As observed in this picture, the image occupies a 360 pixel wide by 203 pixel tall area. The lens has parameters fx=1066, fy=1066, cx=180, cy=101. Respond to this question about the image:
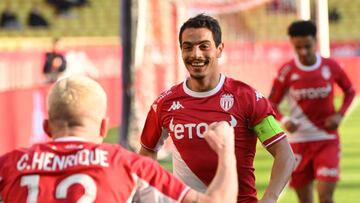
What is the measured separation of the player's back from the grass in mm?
8584

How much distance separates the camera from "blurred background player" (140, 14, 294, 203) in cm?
663

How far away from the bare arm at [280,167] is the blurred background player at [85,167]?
1.89 m

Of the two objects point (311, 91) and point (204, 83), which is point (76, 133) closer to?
point (204, 83)

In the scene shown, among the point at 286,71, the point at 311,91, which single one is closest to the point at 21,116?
the point at 286,71

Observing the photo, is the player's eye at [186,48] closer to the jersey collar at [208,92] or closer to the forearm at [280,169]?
the jersey collar at [208,92]

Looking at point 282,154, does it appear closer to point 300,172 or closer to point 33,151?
point 33,151

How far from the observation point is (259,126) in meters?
6.66

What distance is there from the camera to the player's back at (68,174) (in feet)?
14.6

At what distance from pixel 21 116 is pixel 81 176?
38.3ft

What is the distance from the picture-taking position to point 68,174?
445 cm

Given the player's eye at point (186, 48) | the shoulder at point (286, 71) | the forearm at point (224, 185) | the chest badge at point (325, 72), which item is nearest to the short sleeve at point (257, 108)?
the player's eye at point (186, 48)

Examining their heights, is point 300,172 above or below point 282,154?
below

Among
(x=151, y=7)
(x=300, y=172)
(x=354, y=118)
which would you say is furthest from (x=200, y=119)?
(x=354, y=118)

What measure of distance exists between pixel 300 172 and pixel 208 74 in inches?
171
